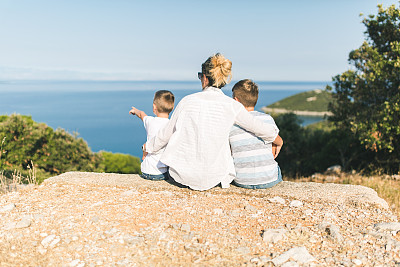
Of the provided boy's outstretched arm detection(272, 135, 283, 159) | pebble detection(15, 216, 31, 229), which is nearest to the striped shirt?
boy's outstretched arm detection(272, 135, 283, 159)

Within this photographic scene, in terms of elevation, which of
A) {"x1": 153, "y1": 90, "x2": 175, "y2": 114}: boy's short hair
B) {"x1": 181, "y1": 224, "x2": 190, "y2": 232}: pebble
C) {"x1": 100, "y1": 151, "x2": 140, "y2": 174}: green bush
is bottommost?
{"x1": 100, "y1": 151, "x2": 140, "y2": 174}: green bush

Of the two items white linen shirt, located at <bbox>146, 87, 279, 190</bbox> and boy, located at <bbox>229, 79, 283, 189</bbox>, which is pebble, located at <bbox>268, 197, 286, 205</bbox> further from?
white linen shirt, located at <bbox>146, 87, 279, 190</bbox>

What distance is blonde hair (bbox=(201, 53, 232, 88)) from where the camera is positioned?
4336mm

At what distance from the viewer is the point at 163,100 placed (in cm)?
510

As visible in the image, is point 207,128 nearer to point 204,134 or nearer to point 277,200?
point 204,134

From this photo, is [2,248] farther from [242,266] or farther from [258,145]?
[258,145]

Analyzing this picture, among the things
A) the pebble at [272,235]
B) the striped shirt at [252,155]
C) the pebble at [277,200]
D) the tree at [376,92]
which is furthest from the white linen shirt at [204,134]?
the tree at [376,92]

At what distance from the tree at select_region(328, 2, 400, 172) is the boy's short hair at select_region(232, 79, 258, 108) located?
7.51 m

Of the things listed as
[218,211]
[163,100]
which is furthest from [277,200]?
[163,100]

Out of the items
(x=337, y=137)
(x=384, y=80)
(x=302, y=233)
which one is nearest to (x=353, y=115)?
(x=384, y=80)

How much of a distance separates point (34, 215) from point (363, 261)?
13.2ft

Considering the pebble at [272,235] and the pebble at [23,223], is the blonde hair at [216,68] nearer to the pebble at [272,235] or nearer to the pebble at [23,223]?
the pebble at [272,235]

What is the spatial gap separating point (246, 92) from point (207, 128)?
0.86m

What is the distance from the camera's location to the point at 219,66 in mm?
4344
